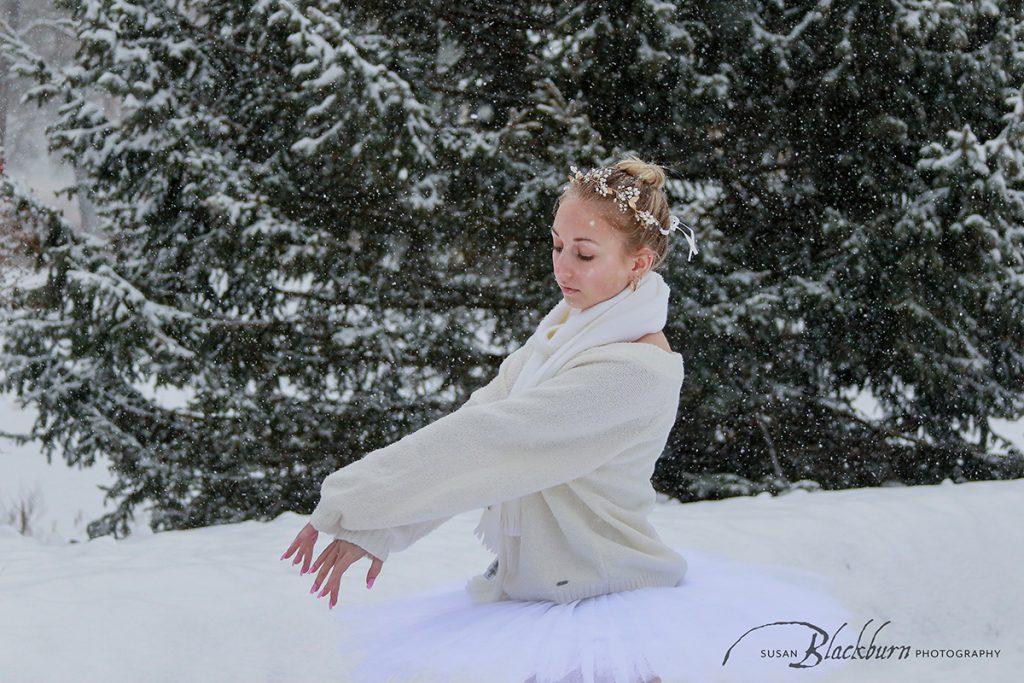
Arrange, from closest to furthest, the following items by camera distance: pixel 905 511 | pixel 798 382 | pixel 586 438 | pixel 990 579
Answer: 1. pixel 586 438
2. pixel 990 579
3. pixel 905 511
4. pixel 798 382

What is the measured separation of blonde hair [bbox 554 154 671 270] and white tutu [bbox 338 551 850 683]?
2.46 ft

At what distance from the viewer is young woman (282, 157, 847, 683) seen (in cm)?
172

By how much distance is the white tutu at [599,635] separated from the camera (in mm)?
1735

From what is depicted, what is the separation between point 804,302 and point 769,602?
5602mm

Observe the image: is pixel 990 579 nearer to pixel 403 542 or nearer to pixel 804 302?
pixel 804 302

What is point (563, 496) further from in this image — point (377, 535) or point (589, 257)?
point (589, 257)

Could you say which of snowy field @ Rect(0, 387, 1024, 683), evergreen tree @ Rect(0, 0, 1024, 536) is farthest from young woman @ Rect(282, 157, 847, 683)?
evergreen tree @ Rect(0, 0, 1024, 536)

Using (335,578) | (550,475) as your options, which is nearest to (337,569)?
(335,578)

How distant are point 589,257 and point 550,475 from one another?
482 mm

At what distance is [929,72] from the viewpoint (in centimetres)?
707

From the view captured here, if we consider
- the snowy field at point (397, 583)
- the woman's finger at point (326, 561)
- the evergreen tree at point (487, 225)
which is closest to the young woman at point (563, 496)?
the woman's finger at point (326, 561)

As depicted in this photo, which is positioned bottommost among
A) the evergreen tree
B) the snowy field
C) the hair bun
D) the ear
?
the snowy field

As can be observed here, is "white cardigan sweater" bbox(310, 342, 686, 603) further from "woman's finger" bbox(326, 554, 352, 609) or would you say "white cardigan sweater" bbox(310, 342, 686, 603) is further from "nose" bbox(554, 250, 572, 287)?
"nose" bbox(554, 250, 572, 287)

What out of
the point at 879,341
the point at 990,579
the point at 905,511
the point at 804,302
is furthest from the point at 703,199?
the point at 990,579
